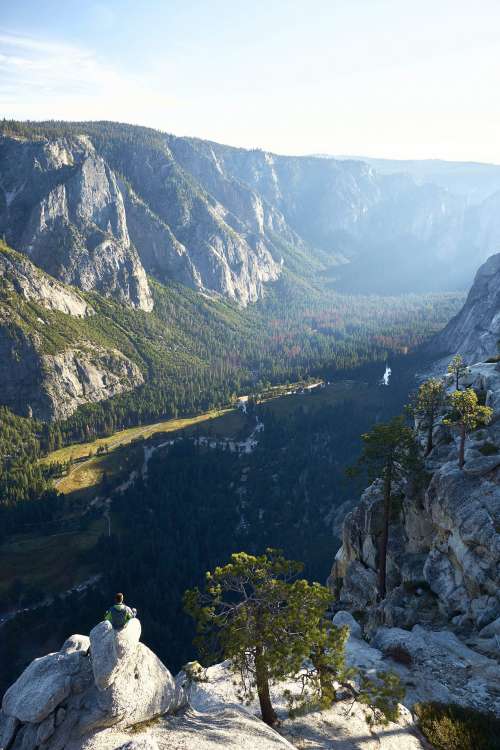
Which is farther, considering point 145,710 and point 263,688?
point 263,688

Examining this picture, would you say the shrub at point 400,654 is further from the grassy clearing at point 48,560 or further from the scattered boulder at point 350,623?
the grassy clearing at point 48,560

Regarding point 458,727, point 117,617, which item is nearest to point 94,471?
point 117,617

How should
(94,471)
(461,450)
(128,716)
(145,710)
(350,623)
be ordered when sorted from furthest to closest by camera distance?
(94,471) < (461,450) < (350,623) < (145,710) < (128,716)

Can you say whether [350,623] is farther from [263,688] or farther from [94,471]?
[94,471]

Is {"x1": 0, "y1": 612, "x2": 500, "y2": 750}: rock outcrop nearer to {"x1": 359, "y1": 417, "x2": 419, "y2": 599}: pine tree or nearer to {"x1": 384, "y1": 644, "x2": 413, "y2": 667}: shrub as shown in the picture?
{"x1": 384, "y1": 644, "x2": 413, "y2": 667}: shrub

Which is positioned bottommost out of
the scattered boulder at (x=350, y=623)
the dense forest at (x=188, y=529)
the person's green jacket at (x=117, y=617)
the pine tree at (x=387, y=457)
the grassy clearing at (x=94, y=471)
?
the dense forest at (x=188, y=529)

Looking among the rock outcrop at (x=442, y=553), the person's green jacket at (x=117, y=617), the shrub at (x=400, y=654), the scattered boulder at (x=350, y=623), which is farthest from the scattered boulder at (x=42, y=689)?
the scattered boulder at (x=350, y=623)
